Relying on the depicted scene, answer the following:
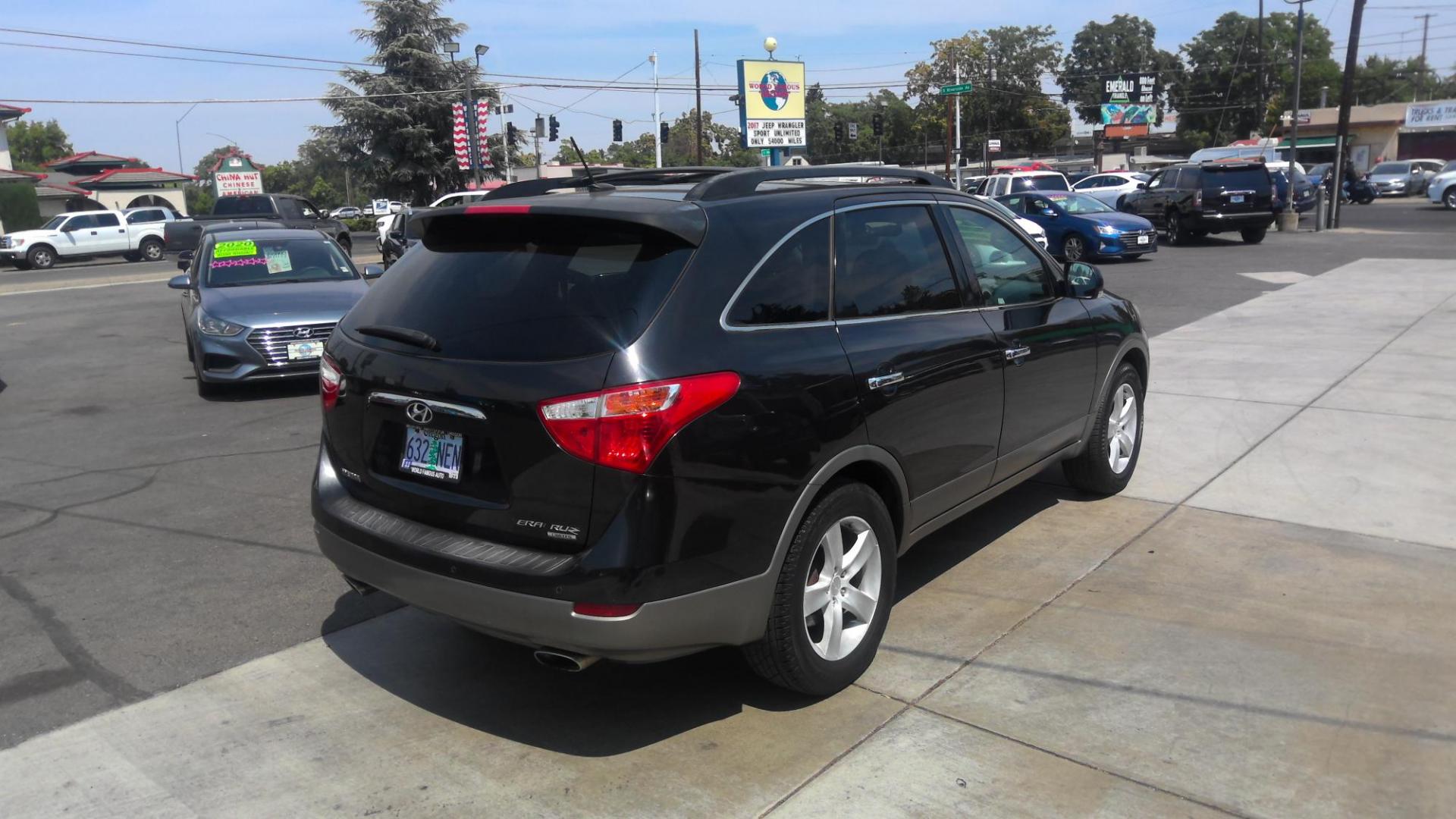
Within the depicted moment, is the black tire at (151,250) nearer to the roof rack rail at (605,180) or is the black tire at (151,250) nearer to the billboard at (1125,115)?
the roof rack rail at (605,180)

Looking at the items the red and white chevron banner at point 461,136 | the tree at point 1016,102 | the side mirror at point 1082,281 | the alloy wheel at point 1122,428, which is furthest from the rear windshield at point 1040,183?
the tree at point 1016,102

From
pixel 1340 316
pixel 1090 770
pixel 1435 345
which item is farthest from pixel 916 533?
pixel 1340 316

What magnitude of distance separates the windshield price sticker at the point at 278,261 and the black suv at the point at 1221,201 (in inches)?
769

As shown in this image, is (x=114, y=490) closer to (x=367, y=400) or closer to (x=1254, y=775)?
(x=367, y=400)

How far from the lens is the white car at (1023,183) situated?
26.7m

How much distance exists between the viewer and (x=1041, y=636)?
4441 millimetres

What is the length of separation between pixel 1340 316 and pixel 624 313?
1175 centimetres

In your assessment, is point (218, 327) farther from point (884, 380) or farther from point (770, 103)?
point (770, 103)

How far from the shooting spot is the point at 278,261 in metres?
10.9

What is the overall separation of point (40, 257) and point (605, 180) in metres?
36.6

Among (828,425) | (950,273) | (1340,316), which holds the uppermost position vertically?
(950,273)

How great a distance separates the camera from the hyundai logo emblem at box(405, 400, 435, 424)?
3646mm

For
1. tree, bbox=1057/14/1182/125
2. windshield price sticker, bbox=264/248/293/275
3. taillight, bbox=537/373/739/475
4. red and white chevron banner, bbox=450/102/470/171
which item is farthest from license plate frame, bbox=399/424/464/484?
tree, bbox=1057/14/1182/125

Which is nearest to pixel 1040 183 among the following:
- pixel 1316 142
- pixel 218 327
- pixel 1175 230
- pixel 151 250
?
pixel 1175 230
